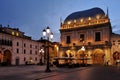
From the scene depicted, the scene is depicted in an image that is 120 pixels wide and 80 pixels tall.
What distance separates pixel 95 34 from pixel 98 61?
343 inches

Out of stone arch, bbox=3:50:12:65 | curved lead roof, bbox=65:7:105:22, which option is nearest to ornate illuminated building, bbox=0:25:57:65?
stone arch, bbox=3:50:12:65

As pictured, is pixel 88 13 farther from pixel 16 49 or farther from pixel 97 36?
pixel 16 49

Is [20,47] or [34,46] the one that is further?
→ [34,46]

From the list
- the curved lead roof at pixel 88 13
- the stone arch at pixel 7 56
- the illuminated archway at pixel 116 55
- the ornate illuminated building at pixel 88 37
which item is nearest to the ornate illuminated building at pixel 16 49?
the stone arch at pixel 7 56

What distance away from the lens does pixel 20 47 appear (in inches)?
2480

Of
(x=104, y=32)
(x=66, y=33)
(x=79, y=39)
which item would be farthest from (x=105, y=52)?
(x=66, y=33)

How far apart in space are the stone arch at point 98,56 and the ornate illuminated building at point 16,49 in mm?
16181

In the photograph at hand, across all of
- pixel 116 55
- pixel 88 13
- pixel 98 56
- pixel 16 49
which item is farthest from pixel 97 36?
pixel 16 49

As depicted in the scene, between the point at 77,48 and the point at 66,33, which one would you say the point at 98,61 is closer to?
the point at 77,48

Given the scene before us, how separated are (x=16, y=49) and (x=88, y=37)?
940 inches

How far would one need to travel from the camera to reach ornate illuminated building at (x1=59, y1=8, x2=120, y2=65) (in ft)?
187

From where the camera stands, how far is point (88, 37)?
61344 mm

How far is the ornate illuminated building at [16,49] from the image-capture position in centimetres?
5522

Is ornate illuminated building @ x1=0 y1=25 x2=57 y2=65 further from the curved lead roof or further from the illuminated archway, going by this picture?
the illuminated archway
